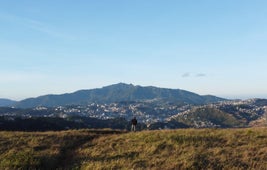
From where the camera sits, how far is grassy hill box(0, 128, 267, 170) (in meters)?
23.0

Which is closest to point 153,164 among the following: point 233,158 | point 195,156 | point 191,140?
point 195,156

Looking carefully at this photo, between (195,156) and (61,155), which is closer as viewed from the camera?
(195,156)

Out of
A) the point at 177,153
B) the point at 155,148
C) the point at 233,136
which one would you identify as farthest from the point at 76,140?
the point at 233,136

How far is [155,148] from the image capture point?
2731 cm

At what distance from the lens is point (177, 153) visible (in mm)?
25641

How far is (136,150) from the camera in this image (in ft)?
89.9

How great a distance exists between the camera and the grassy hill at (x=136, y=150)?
23.0 meters

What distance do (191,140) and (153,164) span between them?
741 centimetres

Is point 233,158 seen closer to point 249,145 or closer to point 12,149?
point 249,145

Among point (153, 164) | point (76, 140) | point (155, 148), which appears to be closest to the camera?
point (153, 164)

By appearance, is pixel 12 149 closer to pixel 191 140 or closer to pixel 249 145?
pixel 191 140

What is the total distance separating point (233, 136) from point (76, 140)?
12.9 metres

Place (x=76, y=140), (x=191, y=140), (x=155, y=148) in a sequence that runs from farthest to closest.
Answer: (x=76, y=140) → (x=191, y=140) → (x=155, y=148)

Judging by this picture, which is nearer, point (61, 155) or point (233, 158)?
point (233, 158)
